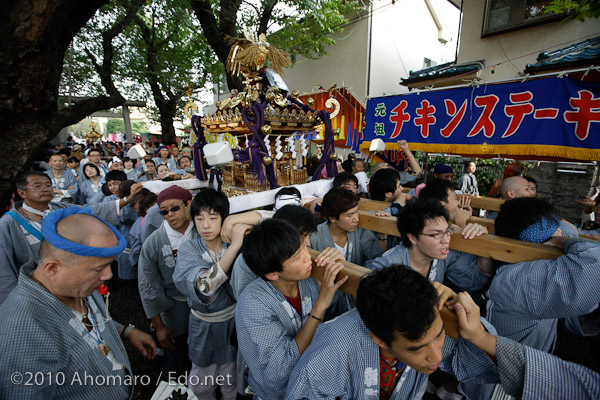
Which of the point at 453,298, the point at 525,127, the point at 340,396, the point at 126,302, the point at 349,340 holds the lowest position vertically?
the point at 126,302

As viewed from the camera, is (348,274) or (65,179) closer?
(348,274)

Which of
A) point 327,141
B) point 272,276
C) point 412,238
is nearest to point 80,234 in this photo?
point 272,276

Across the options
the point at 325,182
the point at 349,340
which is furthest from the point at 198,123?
the point at 349,340

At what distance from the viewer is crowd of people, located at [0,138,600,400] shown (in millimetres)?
1197

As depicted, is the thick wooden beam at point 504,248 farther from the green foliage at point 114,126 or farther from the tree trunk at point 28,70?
the green foliage at point 114,126

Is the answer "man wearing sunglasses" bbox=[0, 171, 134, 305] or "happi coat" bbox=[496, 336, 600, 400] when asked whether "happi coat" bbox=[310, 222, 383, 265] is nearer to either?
"happi coat" bbox=[496, 336, 600, 400]

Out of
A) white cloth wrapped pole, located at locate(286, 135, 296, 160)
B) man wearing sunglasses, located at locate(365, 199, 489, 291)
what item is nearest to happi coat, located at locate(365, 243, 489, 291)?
man wearing sunglasses, located at locate(365, 199, 489, 291)

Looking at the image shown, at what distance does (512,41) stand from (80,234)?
37.3 feet

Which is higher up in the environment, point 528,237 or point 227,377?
point 528,237

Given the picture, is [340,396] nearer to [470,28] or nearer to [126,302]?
[126,302]

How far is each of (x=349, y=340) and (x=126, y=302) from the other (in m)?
4.47

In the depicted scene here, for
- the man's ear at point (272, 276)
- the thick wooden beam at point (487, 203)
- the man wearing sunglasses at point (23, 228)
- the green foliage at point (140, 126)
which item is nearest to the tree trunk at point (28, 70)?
the man wearing sunglasses at point (23, 228)

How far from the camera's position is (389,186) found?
12.0ft

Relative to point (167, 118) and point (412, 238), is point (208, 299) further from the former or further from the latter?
point (167, 118)
